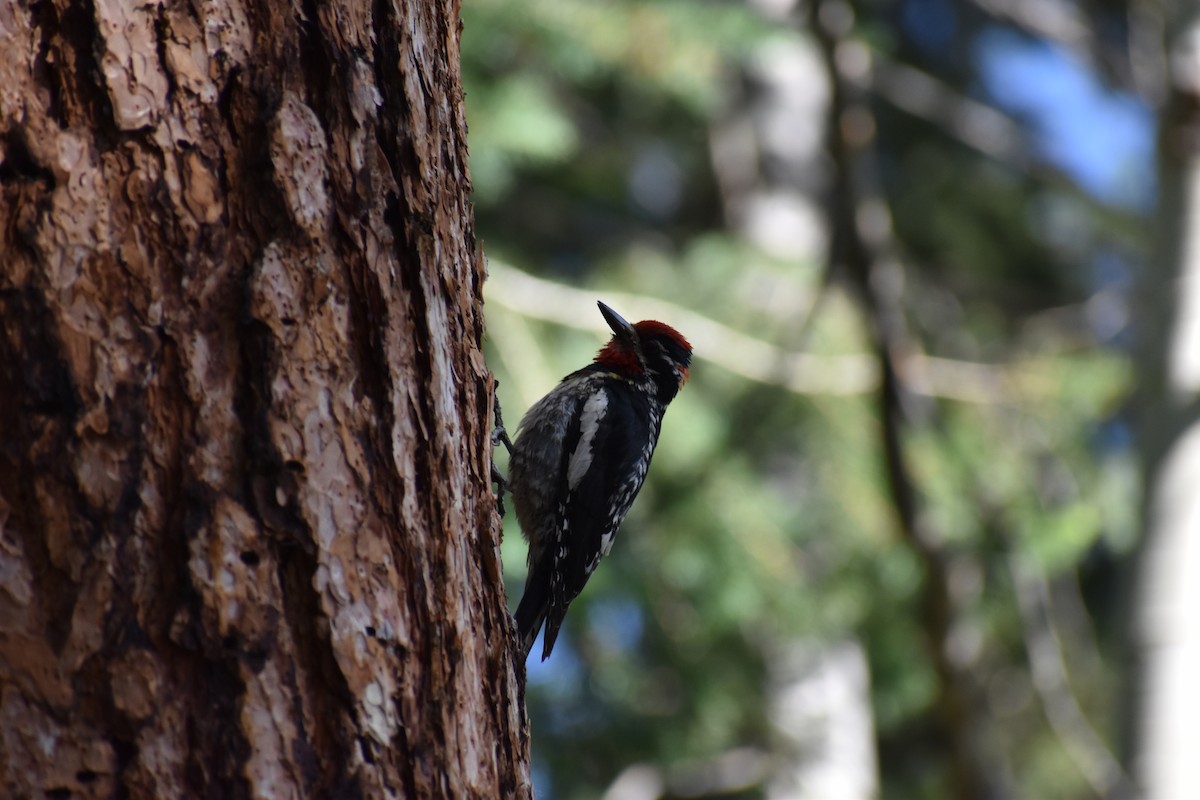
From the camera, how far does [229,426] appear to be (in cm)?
166

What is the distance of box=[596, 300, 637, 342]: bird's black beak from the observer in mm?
4332

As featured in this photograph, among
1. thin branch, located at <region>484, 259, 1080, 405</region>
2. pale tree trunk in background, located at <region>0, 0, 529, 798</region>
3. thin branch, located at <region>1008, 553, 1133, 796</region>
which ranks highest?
thin branch, located at <region>484, 259, 1080, 405</region>

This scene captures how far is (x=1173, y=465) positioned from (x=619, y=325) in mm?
1859

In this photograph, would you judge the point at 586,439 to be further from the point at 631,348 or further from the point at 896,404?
the point at 896,404

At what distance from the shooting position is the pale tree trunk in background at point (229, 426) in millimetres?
1568

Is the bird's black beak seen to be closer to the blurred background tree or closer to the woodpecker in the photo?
the woodpecker

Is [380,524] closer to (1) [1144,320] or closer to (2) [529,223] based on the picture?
(1) [1144,320]

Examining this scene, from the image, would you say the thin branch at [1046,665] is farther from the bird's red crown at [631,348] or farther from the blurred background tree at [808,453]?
the bird's red crown at [631,348]

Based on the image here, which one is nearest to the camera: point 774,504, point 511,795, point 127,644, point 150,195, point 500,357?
point 127,644

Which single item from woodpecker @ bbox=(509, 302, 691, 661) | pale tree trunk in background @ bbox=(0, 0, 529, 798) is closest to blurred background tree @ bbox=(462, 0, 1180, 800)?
woodpecker @ bbox=(509, 302, 691, 661)

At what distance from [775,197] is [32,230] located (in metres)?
7.40

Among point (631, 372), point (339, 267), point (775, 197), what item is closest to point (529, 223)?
point (775, 197)

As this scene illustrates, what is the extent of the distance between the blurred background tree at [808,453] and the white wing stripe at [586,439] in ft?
3.14

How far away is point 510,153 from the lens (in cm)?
546
